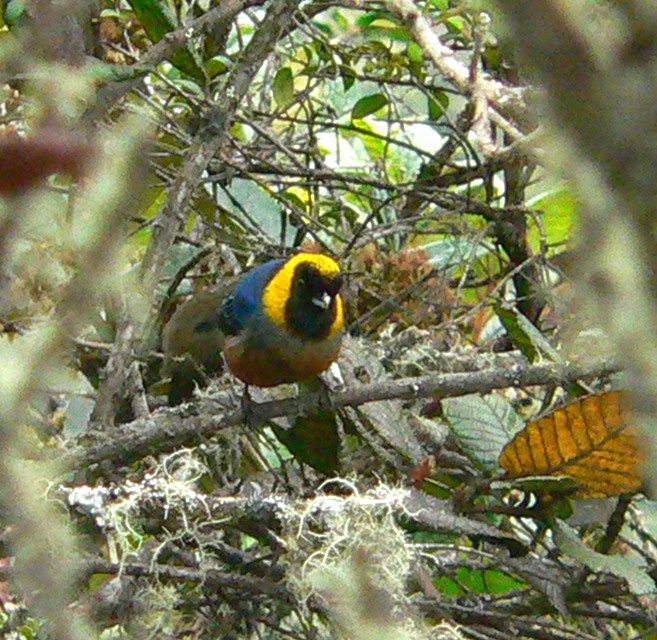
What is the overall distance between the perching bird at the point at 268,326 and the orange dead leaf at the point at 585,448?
2.72 feet

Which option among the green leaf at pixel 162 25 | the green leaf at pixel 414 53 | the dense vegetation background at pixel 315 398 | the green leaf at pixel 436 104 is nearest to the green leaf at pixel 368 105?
the dense vegetation background at pixel 315 398

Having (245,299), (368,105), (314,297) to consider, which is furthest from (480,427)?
(368,105)

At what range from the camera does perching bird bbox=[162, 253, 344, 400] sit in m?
3.07

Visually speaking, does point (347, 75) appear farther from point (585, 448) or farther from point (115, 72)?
point (585, 448)

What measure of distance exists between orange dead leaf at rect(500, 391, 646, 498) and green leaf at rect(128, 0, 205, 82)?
1.23 m

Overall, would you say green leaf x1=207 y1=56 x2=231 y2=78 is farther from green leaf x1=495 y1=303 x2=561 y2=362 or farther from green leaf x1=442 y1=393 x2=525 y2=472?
green leaf x1=442 y1=393 x2=525 y2=472

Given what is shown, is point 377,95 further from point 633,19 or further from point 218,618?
point 633,19

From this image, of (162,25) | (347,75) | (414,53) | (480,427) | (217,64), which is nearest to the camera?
(480,427)

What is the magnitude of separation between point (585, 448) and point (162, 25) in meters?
1.42

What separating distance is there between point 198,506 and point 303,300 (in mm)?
1184

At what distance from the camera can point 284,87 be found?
3291mm

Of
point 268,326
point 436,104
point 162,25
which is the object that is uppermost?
point 162,25

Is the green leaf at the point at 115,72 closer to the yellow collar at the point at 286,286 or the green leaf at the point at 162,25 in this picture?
the green leaf at the point at 162,25

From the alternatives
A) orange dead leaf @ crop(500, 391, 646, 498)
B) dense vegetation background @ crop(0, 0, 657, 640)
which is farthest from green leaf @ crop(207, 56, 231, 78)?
orange dead leaf @ crop(500, 391, 646, 498)
